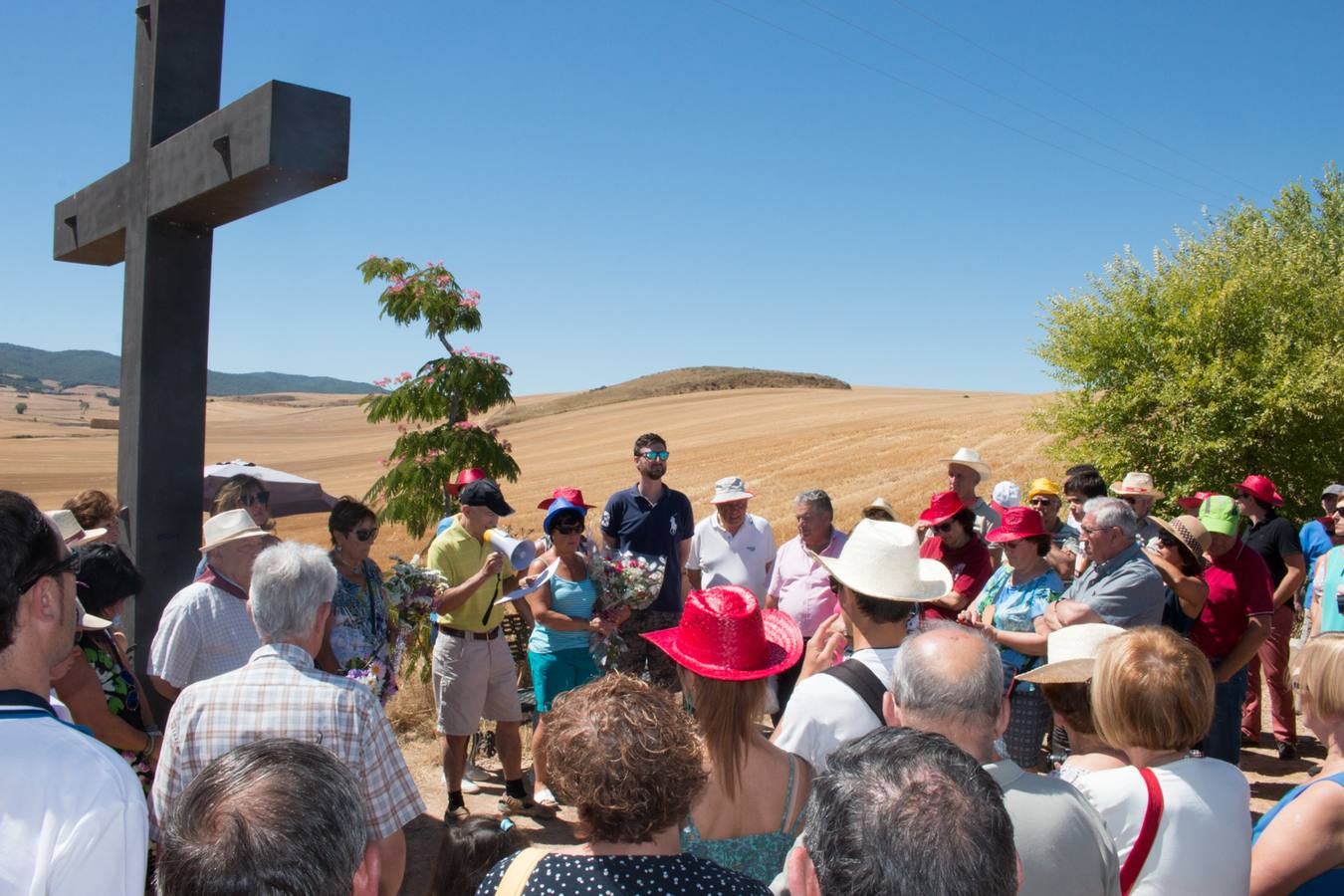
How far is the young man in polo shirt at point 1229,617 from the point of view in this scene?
518 cm

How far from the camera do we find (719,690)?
2738mm

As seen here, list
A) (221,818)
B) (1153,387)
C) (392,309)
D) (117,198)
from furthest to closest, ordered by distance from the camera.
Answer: (1153,387)
(392,309)
(117,198)
(221,818)

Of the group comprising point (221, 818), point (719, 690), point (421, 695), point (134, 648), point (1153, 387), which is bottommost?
point (421, 695)

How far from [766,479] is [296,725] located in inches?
1030

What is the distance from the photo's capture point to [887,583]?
3375mm

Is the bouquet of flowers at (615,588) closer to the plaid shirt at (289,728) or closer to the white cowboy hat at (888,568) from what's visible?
the white cowboy hat at (888,568)

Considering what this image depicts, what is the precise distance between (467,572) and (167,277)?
226 cm

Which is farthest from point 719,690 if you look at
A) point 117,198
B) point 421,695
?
point 421,695

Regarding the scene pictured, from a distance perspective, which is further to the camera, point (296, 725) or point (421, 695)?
point (421, 695)

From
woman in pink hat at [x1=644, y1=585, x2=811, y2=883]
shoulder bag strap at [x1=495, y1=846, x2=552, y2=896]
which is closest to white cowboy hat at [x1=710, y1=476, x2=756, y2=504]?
woman in pink hat at [x1=644, y1=585, x2=811, y2=883]

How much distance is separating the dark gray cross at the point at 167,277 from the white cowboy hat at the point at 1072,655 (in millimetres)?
3269

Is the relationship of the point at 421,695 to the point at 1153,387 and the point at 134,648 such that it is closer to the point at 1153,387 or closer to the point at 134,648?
the point at 134,648

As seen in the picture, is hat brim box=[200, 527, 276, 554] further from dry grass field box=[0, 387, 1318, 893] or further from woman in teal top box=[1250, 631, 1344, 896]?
woman in teal top box=[1250, 631, 1344, 896]

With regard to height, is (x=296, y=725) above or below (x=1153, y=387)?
below
